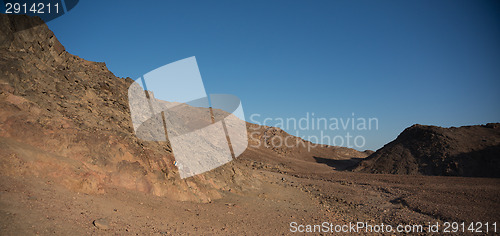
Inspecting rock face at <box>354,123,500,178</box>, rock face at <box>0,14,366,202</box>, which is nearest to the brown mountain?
rock face at <box>0,14,366,202</box>

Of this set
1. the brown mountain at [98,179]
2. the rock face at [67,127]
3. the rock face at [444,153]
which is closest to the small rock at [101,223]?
the brown mountain at [98,179]

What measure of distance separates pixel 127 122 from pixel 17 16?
530 cm

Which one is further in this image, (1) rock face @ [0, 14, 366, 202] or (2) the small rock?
(1) rock face @ [0, 14, 366, 202]

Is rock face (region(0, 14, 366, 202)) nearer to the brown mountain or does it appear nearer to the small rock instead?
the brown mountain

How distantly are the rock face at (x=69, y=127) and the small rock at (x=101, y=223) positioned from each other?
5.13 feet

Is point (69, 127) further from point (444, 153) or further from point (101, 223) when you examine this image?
point (444, 153)

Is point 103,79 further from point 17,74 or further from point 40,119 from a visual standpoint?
point 40,119

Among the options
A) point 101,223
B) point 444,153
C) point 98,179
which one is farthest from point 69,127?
point 444,153

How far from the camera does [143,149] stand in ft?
31.1

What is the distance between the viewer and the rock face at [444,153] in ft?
90.4

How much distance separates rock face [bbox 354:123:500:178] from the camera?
2755cm

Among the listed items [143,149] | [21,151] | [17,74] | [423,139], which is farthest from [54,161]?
[423,139]

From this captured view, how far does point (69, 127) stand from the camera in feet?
25.8

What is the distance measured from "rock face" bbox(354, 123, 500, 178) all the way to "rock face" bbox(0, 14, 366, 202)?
29140 mm
